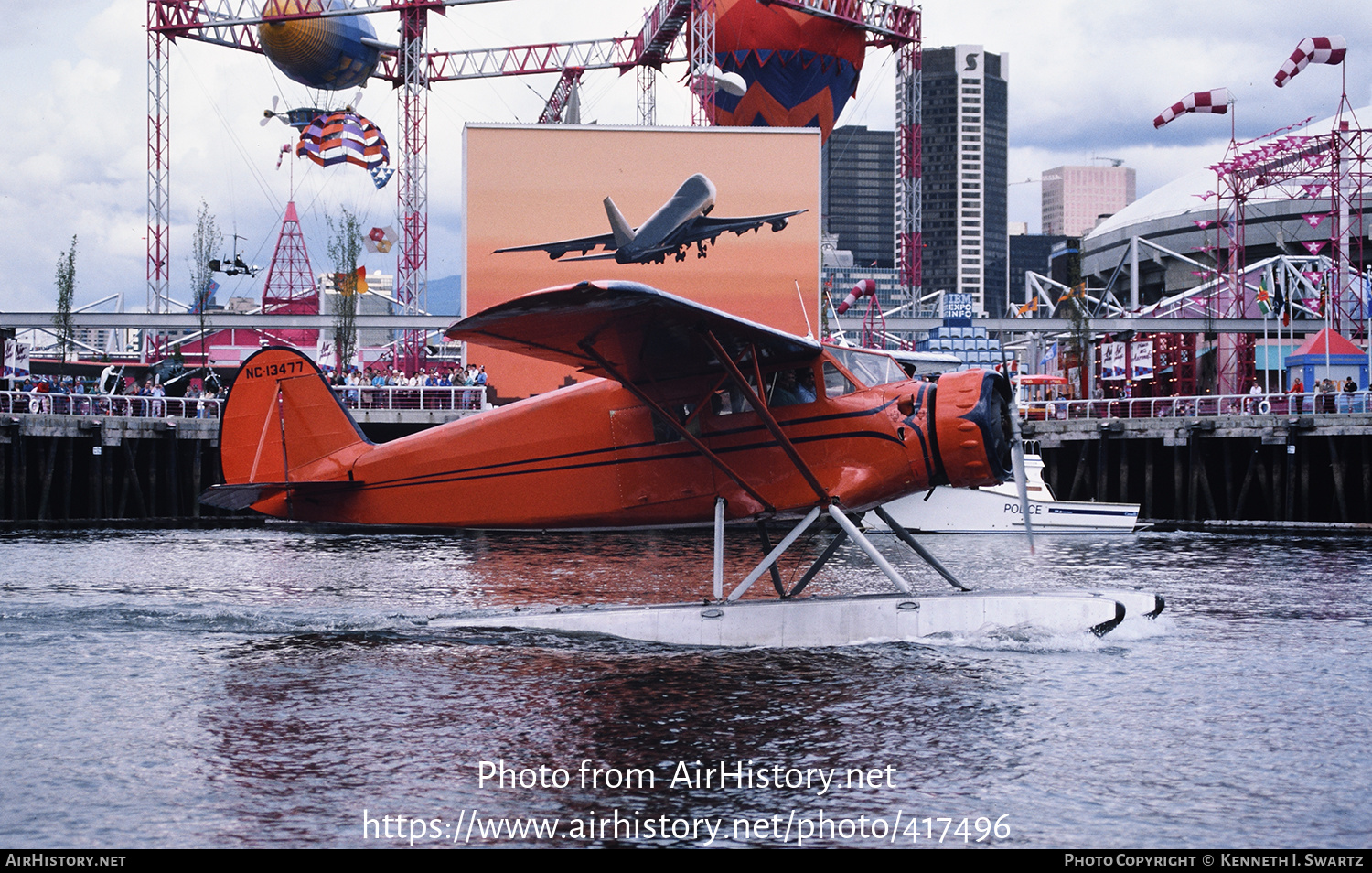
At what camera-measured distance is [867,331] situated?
4512 cm

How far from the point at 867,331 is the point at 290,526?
22.5 metres

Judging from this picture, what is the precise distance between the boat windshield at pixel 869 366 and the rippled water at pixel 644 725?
255 cm

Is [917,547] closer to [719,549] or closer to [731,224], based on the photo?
[719,549]

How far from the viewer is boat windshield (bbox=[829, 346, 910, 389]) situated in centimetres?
1121

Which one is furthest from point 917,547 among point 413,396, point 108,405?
point 108,405

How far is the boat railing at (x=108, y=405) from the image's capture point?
31.8 meters

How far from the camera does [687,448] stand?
11.5 m

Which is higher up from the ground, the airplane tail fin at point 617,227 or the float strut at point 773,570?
the airplane tail fin at point 617,227

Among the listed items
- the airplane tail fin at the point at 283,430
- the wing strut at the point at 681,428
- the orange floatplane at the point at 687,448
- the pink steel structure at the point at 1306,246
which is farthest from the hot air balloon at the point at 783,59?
the wing strut at the point at 681,428

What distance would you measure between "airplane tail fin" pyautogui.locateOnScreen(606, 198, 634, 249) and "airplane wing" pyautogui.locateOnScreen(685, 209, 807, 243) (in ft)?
7.41

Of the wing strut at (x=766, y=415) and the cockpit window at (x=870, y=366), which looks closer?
the wing strut at (x=766, y=415)

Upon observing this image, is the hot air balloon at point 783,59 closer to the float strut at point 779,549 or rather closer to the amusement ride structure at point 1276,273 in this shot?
the amusement ride structure at point 1276,273

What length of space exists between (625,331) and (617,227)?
90.5 feet
